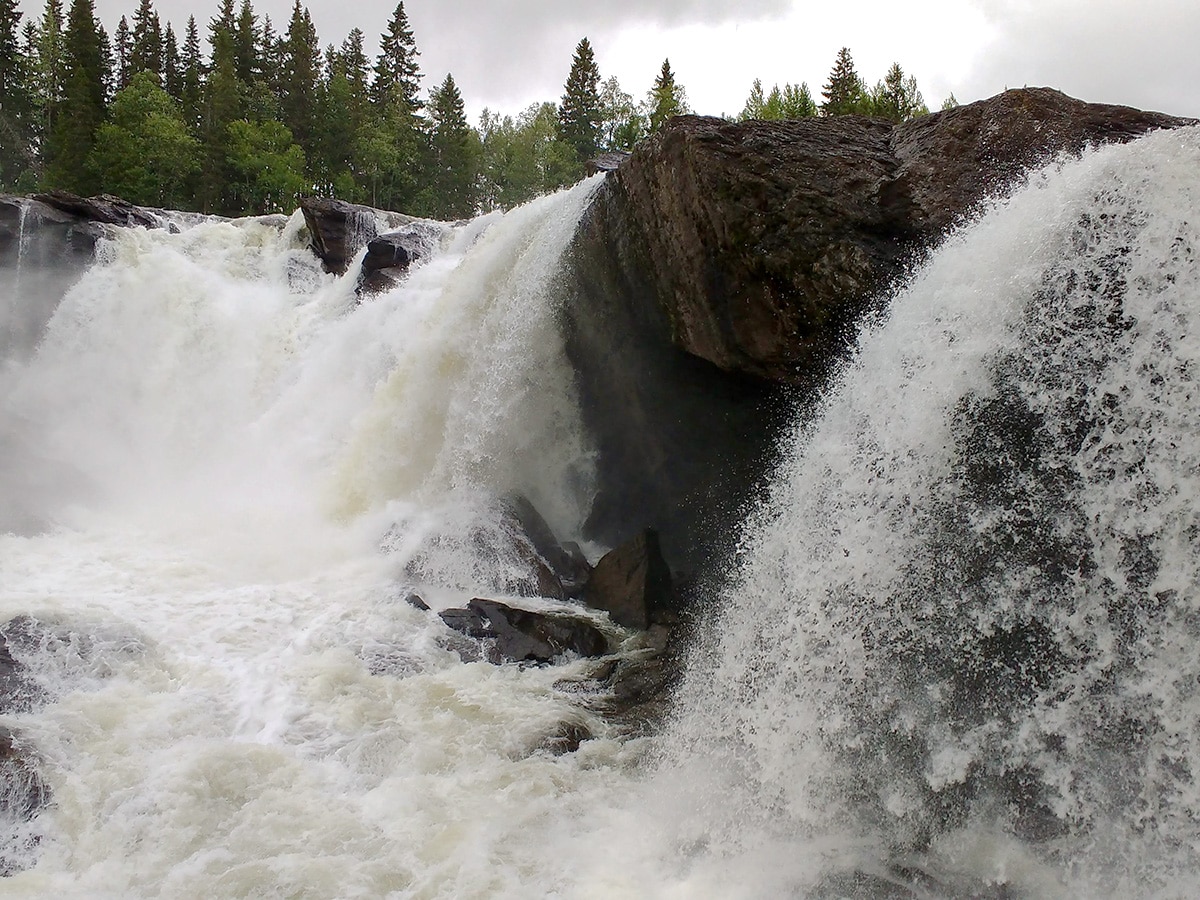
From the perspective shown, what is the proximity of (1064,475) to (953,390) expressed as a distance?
83 cm

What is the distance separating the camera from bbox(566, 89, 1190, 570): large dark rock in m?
6.46

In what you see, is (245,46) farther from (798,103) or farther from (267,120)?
(798,103)

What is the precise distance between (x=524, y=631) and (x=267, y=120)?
37658mm

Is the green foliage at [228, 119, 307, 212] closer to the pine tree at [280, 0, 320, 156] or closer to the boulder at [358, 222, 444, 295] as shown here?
the pine tree at [280, 0, 320, 156]

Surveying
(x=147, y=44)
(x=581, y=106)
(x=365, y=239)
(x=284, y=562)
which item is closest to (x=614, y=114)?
(x=581, y=106)

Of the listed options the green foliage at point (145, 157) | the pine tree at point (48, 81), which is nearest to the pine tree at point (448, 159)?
the green foliage at point (145, 157)

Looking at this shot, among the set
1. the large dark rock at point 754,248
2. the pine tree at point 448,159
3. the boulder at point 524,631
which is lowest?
the boulder at point 524,631

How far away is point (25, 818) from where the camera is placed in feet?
16.7

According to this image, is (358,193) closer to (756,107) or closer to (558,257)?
(756,107)

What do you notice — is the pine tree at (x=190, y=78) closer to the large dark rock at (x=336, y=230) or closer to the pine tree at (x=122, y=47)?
the pine tree at (x=122, y=47)

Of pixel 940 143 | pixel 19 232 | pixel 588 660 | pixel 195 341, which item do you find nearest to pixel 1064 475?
pixel 940 143

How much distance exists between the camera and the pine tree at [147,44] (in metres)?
44.6

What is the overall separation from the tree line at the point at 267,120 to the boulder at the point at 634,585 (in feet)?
87.0

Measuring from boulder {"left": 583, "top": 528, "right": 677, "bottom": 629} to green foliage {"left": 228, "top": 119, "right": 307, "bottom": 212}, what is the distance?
31.2 meters
